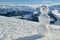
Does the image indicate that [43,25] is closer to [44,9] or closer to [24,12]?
[44,9]

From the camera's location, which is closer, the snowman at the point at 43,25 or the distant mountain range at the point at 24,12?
the snowman at the point at 43,25

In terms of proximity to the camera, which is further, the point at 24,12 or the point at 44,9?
the point at 24,12

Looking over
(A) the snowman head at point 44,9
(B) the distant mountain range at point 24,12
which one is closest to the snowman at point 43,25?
(A) the snowman head at point 44,9

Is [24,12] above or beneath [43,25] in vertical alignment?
beneath

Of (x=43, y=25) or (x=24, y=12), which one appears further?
(x=24, y=12)

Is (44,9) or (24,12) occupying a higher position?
(44,9)

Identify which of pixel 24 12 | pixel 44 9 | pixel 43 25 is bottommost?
pixel 24 12

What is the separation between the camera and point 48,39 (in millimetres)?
2846

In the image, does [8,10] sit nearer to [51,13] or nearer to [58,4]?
[51,13]

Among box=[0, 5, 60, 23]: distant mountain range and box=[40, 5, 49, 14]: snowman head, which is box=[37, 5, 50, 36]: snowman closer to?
box=[40, 5, 49, 14]: snowman head

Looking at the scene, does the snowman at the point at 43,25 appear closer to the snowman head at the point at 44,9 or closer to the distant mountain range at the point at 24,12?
the snowman head at the point at 44,9

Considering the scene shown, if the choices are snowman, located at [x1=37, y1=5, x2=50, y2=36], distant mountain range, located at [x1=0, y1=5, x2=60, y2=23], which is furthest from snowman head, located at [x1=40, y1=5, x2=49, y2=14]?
distant mountain range, located at [x1=0, y1=5, x2=60, y2=23]

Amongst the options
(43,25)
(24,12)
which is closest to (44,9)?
(43,25)

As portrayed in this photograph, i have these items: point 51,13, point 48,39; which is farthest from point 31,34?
point 51,13
